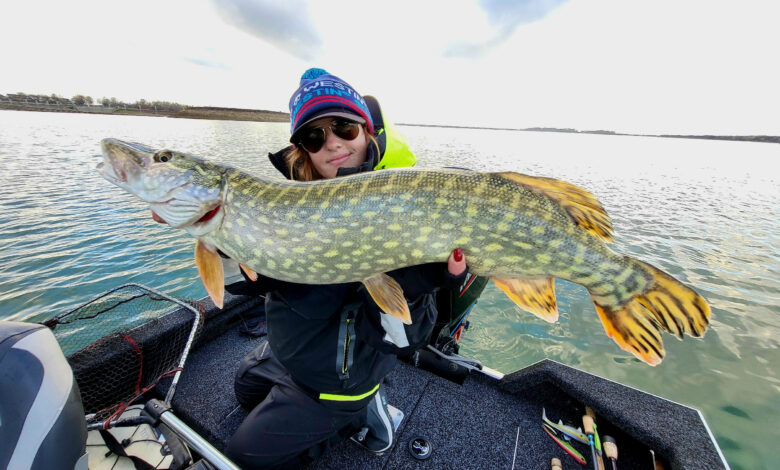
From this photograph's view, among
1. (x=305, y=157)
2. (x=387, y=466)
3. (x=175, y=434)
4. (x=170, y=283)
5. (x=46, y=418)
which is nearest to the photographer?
(x=46, y=418)

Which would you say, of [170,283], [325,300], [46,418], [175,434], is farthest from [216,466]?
[170,283]

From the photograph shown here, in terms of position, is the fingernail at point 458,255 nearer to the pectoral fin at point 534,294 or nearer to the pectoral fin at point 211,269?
the pectoral fin at point 534,294

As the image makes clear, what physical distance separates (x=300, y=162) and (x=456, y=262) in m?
1.24

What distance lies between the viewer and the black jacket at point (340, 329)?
153 centimetres

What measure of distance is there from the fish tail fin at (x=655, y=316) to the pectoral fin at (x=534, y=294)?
0.23 meters

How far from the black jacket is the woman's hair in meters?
0.78

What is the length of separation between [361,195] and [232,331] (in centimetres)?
234

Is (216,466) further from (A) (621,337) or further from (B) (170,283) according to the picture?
(B) (170,283)

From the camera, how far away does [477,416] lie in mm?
2215

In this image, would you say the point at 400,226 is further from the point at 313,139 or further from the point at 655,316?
the point at 655,316

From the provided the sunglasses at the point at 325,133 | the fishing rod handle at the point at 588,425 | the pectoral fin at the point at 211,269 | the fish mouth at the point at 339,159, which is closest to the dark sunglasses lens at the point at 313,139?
the sunglasses at the point at 325,133

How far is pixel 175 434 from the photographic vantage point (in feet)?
5.12

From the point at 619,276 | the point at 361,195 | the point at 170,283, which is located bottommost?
the point at 170,283

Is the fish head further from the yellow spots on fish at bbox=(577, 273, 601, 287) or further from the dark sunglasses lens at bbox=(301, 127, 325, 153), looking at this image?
the yellow spots on fish at bbox=(577, 273, 601, 287)
